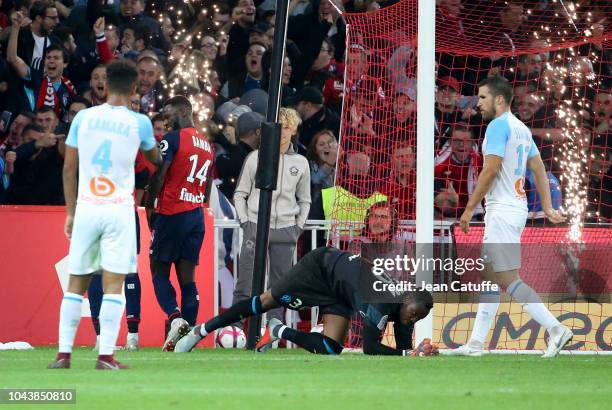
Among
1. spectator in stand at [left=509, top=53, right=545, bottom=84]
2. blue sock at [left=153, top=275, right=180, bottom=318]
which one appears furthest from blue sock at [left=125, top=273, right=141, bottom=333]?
spectator in stand at [left=509, top=53, right=545, bottom=84]

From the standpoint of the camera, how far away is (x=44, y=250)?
11.6 metres

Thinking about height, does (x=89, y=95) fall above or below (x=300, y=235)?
above

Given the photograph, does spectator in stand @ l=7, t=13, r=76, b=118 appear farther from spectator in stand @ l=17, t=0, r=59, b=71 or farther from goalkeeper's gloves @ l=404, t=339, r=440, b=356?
goalkeeper's gloves @ l=404, t=339, r=440, b=356

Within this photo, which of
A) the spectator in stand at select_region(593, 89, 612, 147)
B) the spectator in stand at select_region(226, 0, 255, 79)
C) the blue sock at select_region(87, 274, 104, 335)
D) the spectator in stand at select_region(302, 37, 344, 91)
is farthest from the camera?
the spectator in stand at select_region(302, 37, 344, 91)

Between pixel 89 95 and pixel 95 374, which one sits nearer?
pixel 95 374

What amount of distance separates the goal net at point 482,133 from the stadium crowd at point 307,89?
0.11 ft

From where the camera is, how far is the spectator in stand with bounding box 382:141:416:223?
12484 millimetres

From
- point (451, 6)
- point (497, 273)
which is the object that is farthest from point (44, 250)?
point (451, 6)

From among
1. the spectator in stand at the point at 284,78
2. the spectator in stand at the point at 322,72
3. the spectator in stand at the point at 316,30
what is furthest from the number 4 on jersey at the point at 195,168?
the spectator in stand at the point at 316,30

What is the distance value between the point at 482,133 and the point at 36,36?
5326mm

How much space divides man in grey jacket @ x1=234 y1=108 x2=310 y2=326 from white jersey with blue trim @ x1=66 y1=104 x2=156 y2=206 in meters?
4.03

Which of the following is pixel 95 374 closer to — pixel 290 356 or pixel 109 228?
pixel 109 228

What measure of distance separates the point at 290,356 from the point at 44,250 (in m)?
3.28

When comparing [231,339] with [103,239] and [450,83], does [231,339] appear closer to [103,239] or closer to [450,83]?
[103,239]
